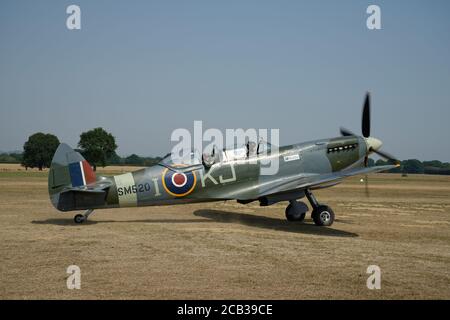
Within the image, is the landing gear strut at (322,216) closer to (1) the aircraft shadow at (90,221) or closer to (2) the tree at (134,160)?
(1) the aircraft shadow at (90,221)

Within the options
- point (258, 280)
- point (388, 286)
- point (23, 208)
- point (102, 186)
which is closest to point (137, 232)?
point (102, 186)

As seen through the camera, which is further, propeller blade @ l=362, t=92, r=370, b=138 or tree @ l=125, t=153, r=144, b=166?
tree @ l=125, t=153, r=144, b=166

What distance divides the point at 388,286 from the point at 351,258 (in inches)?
75.4

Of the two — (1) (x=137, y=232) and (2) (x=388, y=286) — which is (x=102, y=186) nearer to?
(1) (x=137, y=232)

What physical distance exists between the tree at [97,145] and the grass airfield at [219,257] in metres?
61.1

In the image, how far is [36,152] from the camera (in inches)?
3462

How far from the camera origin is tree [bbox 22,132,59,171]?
87625mm

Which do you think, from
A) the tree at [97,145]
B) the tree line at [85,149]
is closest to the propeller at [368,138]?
the tree line at [85,149]

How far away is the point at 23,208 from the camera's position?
16.6 meters

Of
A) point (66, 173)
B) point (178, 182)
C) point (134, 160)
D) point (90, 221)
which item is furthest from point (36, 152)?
point (178, 182)

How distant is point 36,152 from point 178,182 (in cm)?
8471

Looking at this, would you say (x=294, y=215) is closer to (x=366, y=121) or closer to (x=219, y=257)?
(x=366, y=121)

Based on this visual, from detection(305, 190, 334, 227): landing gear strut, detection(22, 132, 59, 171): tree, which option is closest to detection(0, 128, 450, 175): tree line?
detection(22, 132, 59, 171): tree

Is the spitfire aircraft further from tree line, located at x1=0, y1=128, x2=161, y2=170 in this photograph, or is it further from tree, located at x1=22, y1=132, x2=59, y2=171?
tree, located at x1=22, y1=132, x2=59, y2=171
